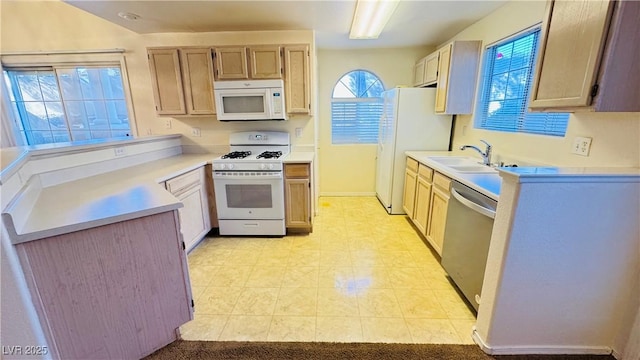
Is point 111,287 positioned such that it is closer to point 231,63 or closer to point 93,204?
point 93,204

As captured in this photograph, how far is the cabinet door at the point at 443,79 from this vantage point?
112 inches

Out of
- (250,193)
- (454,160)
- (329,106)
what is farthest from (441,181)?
(329,106)

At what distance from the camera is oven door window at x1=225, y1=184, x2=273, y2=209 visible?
2779mm

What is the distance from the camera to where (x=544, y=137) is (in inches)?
76.9

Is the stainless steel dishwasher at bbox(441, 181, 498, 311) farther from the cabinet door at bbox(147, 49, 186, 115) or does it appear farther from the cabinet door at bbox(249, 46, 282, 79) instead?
the cabinet door at bbox(147, 49, 186, 115)

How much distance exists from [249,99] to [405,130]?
193cm

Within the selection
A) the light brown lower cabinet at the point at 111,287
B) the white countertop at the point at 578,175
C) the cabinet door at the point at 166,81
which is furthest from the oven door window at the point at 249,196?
the white countertop at the point at 578,175

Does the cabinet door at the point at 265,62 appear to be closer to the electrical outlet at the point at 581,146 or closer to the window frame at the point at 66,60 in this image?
the window frame at the point at 66,60

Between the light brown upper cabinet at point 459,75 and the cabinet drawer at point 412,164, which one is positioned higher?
the light brown upper cabinet at point 459,75

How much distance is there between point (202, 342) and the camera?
156 cm

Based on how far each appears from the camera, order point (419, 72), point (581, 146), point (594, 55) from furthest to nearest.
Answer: point (419, 72), point (581, 146), point (594, 55)

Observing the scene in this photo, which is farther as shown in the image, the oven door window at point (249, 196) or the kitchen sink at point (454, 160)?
the oven door window at point (249, 196)

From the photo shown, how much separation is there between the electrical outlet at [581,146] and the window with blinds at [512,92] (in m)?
0.16

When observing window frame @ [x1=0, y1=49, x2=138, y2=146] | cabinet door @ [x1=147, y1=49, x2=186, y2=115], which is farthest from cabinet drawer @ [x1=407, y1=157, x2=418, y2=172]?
window frame @ [x1=0, y1=49, x2=138, y2=146]
